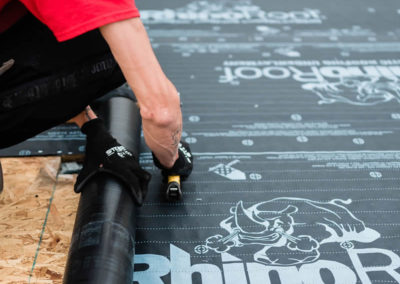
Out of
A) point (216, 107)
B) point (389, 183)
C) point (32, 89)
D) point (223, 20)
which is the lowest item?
point (389, 183)

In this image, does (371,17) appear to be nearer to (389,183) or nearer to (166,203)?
(389,183)

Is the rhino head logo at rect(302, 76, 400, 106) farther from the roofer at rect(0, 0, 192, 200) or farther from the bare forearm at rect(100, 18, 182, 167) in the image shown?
the bare forearm at rect(100, 18, 182, 167)

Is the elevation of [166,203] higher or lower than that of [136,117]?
lower

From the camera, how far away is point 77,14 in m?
0.86

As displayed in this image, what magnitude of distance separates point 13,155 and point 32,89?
0.58 meters

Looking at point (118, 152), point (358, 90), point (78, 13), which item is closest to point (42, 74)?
point (118, 152)

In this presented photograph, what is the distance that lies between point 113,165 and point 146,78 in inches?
17.3

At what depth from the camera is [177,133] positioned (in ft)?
3.74

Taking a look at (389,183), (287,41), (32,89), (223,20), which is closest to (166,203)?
(32,89)

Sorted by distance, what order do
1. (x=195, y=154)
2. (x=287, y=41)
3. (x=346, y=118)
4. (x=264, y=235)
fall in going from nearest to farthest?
(x=264, y=235)
(x=195, y=154)
(x=346, y=118)
(x=287, y=41)

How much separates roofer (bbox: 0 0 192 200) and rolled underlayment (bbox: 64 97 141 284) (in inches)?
2.2

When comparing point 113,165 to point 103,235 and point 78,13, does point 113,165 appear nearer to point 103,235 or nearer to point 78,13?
point 103,235

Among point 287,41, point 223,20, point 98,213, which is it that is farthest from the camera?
point 223,20

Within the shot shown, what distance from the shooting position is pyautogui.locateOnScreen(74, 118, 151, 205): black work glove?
1.33m
